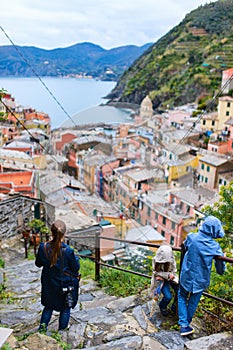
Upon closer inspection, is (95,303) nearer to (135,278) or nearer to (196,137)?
(135,278)

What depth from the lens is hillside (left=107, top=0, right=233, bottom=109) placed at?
6431 cm

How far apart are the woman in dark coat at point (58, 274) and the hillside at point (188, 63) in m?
56.9

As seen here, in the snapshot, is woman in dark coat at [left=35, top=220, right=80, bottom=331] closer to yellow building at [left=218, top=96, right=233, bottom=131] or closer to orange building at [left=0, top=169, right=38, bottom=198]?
orange building at [left=0, top=169, right=38, bottom=198]

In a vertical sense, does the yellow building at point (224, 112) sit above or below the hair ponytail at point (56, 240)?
below

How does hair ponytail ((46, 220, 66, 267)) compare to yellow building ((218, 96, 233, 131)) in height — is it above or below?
above

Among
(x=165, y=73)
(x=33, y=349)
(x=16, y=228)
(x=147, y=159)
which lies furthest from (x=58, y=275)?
(x=165, y=73)

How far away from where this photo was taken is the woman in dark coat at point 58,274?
2.89 meters

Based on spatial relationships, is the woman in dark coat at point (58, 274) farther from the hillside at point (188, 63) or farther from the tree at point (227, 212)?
the hillside at point (188, 63)

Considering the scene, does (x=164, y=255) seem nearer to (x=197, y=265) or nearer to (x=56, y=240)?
(x=197, y=265)

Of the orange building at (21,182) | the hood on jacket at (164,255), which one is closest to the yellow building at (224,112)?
the orange building at (21,182)

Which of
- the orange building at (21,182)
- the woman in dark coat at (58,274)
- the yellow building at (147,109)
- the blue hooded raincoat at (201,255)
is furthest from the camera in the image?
the yellow building at (147,109)

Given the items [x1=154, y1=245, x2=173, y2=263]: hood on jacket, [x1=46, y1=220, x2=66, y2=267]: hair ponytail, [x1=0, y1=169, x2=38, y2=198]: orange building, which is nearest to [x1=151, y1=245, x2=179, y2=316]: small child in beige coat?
[x1=154, y1=245, x2=173, y2=263]: hood on jacket

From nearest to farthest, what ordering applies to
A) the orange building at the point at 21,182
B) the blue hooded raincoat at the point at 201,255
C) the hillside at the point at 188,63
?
the blue hooded raincoat at the point at 201,255
the orange building at the point at 21,182
the hillside at the point at 188,63

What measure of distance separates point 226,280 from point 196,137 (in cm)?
3381
